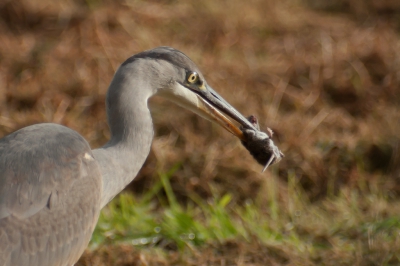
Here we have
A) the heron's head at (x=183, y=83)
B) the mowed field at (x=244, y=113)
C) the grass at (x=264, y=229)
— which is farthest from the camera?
the mowed field at (x=244, y=113)

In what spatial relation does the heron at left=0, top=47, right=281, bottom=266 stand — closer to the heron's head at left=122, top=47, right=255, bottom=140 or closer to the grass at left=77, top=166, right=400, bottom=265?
the heron's head at left=122, top=47, right=255, bottom=140

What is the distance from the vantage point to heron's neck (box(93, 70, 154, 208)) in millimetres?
3828

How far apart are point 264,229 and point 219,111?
1234mm

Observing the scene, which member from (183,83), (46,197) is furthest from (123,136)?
(46,197)

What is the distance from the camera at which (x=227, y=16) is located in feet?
28.0

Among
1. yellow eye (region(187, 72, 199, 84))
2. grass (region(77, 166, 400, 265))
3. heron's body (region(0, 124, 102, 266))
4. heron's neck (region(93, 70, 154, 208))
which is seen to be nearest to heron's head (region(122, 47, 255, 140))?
yellow eye (region(187, 72, 199, 84))

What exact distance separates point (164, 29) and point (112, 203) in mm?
3318

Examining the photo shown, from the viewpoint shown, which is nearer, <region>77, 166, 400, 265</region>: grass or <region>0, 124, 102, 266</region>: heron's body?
<region>0, 124, 102, 266</region>: heron's body

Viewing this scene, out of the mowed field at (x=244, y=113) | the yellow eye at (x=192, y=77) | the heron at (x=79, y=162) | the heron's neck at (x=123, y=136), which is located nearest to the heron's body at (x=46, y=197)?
the heron at (x=79, y=162)

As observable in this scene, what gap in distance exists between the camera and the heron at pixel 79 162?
349 cm

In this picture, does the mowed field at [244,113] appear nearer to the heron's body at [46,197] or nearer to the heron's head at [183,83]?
the heron's body at [46,197]

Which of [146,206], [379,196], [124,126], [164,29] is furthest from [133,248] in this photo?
[164,29]

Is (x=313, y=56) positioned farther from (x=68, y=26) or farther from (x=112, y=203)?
(x=112, y=203)

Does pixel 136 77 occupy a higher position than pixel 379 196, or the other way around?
pixel 136 77
